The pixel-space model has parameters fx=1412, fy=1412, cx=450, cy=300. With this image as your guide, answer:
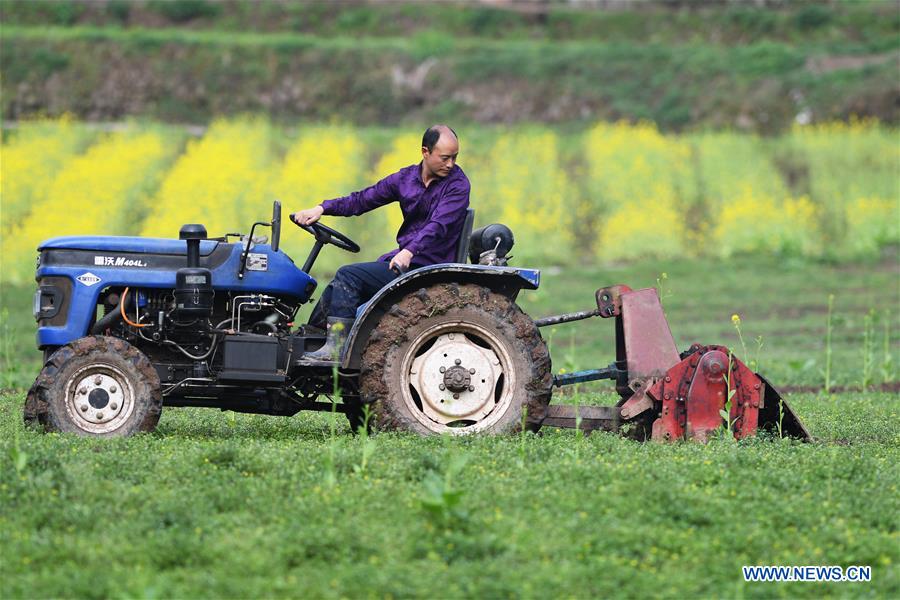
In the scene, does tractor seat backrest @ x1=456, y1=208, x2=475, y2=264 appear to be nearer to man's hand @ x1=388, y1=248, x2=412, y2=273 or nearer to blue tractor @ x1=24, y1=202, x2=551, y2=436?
blue tractor @ x1=24, y1=202, x2=551, y2=436

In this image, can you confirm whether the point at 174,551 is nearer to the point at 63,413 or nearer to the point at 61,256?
the point at 63,413

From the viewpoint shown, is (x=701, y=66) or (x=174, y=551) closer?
(x=174, y=551)

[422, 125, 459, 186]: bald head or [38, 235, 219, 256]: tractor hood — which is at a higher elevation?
[422, 125, 459, 186]: bald head

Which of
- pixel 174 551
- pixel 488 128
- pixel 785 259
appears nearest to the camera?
pixel 174 551

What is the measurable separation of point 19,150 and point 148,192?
3641mm

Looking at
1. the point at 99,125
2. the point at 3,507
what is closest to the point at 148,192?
the point at 99,125

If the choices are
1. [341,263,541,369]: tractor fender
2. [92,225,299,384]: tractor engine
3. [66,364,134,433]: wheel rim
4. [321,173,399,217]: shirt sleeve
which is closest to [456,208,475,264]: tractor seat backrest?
[341,263,541,369]: tractor fender

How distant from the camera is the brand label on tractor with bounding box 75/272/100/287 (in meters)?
8.38

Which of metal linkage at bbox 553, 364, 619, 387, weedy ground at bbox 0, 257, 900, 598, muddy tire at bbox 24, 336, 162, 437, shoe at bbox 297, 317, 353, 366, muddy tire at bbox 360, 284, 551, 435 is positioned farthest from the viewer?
metal linkage at bbox 553, 364, 619, 387

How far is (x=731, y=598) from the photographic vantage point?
5785 millimetres

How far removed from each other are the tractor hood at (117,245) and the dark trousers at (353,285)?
80cm

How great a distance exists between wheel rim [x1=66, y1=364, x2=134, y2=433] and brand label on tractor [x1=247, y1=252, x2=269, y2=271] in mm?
1023

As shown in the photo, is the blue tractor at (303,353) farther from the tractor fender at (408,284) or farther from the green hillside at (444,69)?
the green hillside at (444,69)

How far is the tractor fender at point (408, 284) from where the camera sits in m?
8.26
